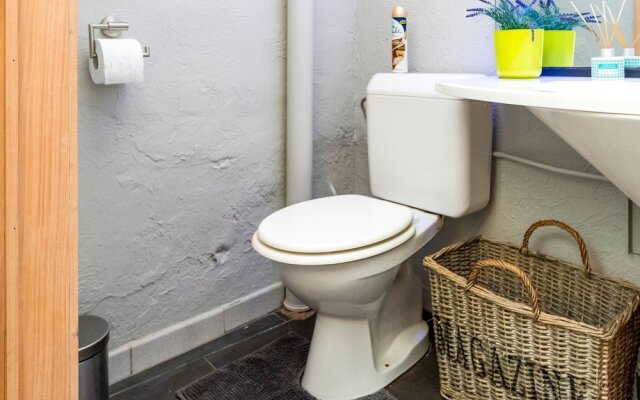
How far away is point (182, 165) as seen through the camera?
1635 mm

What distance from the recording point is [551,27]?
1395mm

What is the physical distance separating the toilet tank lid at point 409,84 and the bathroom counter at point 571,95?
33cm

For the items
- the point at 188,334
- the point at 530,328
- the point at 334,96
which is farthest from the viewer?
the point at 334,96

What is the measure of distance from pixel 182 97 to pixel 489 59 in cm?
95

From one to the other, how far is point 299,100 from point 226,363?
91 cm

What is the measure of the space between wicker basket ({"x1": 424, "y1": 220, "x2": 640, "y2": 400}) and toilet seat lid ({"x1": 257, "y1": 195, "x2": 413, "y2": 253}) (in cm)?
18

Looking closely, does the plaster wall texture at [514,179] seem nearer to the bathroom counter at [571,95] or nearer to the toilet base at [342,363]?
the bathroom counter at [571,95]

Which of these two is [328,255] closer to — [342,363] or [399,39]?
[342,363]

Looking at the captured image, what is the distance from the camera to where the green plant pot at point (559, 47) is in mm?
1395

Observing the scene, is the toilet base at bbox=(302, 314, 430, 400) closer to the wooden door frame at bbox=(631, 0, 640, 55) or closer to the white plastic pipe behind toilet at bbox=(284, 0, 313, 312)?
the white plastic pipe behind toilet at bbox=(284, 0, 313, 312)

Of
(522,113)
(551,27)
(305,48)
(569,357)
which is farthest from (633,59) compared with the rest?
(305,48)

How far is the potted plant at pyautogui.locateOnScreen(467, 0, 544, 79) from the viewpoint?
133 cm

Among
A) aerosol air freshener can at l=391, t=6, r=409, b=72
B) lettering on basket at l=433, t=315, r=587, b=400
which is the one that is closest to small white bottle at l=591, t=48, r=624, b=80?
aerosol air freshener can at l=391, t=6, r=409, b=72

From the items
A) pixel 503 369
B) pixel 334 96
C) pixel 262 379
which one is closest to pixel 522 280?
pixel 503 369
